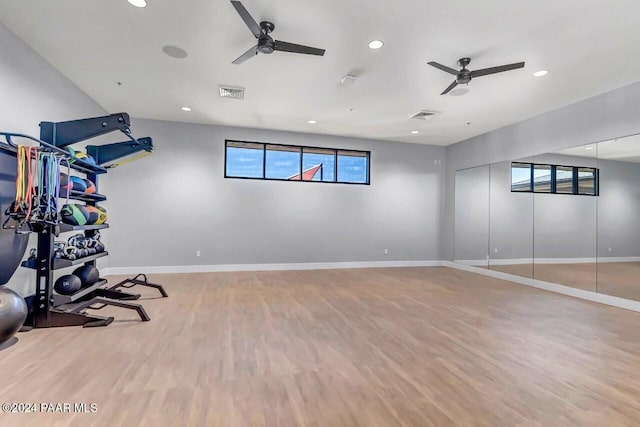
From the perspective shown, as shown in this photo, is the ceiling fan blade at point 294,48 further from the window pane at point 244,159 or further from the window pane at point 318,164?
the window pane at point 318,164

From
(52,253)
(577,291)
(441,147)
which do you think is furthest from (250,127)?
(577,291)

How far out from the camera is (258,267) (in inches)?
276

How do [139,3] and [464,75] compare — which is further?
[464,75]

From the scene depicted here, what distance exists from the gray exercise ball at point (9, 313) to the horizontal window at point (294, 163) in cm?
476

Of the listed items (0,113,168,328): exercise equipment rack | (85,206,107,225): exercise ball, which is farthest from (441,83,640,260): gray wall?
(85,206,107,225): exercise ball

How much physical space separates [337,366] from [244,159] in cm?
563

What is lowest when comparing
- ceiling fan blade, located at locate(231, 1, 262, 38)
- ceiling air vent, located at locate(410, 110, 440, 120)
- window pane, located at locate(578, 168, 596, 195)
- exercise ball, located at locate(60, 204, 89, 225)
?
exercise ball, located at locate(60, 204, 89, 225)

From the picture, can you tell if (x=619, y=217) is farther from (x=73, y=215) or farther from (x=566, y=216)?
(x=73, y=215)

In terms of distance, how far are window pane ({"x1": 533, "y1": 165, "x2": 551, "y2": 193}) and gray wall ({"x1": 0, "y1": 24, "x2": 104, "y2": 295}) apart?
839 cm

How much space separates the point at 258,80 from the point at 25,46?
9.27ft

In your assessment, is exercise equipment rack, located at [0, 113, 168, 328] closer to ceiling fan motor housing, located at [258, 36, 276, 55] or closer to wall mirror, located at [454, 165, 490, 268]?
ceiling fan motor housing, located at [258, 36, 276, 55]

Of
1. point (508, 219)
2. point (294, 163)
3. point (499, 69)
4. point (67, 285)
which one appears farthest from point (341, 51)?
point (508, 219)

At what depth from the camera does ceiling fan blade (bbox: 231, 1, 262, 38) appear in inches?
103

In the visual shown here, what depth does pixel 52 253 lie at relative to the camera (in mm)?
3305
